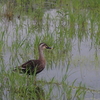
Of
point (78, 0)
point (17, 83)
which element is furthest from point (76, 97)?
point (78, 0)

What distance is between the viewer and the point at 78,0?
14852 mm

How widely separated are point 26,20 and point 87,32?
2.39 metres

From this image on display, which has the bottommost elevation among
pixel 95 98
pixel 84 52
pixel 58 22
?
pixel 95 98

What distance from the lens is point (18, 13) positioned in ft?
43.0

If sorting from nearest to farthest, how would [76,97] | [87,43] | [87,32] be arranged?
[76,97] < [87,43] < [87,32]

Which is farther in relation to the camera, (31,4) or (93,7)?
(31,4)

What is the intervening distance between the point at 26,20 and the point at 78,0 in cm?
366

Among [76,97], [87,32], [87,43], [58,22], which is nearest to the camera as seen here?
[76,97]

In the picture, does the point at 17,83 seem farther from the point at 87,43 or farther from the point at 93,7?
the point at 93,7

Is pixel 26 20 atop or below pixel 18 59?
atop

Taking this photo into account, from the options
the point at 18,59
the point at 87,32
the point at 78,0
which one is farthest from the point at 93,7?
the point at 18,59

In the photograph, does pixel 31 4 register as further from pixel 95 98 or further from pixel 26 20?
pixel 95 98

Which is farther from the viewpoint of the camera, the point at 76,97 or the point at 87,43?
the point at 87,43

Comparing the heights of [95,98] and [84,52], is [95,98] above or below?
below
